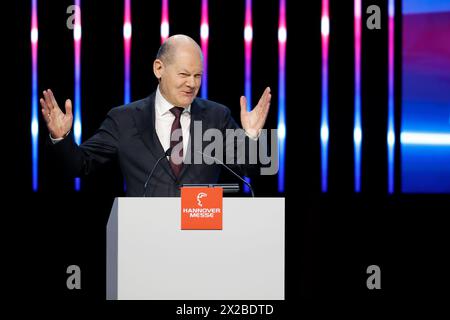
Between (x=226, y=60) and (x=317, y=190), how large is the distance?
2.71 ft

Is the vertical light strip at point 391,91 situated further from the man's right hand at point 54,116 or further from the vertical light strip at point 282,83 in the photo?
the man's right hand at point 54,116

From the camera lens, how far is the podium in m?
2.83

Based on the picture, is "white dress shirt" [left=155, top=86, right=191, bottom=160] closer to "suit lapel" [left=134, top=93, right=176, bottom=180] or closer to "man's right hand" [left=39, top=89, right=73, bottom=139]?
"suit lapel" [left=134, top=93, right=176, bottom=180]

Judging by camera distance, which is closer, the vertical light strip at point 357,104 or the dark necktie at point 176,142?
the dark necktie at point 176,142

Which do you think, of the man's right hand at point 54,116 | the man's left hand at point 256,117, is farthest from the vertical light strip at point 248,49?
the man's right hand at point 54,116

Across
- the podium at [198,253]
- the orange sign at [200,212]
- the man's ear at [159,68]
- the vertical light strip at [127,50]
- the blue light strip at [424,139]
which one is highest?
the vertical light strip at [127,50]

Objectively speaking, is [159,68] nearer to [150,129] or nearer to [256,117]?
[150,129]

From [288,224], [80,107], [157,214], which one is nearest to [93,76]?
[80,107]

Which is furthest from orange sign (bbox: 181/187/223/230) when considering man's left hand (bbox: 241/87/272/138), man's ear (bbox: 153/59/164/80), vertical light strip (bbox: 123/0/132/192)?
vertical light strip (bbox: 123/0/132/192)

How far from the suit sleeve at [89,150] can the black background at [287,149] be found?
91cm

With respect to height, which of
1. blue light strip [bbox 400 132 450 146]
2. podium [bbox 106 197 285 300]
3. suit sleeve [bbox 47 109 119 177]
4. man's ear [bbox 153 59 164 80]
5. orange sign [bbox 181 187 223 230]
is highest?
man's ear [bbox 153 59 164 80]

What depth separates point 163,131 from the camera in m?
3.72

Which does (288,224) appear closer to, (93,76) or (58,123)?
(93,76)

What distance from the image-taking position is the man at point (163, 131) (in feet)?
11.8
